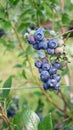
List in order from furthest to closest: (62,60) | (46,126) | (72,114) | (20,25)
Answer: (20,25)
(72,114)
(62,60)
(46,126)

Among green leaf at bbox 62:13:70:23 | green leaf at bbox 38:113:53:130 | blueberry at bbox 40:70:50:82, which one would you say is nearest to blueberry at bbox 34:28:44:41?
blueberry at bbox 40:70:50:82

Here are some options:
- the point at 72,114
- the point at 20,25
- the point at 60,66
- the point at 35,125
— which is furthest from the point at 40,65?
the point at 20,25

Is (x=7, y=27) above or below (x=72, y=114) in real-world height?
above

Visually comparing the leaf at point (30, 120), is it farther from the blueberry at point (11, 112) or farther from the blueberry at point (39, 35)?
the blueberry at point (11, 112)

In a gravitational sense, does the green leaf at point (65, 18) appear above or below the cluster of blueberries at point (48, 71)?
above

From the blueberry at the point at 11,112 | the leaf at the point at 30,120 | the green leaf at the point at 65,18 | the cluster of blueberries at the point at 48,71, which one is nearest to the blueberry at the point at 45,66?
the cluster of blueberries at the point at 48,71

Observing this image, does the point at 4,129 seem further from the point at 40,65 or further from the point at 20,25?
the point at 20,25

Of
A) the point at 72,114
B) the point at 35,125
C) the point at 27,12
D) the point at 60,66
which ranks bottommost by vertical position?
the point at 72,114

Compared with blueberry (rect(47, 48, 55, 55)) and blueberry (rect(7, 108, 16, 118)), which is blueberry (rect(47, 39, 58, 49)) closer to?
blueberry (rect(47, 48, 55, 55))
